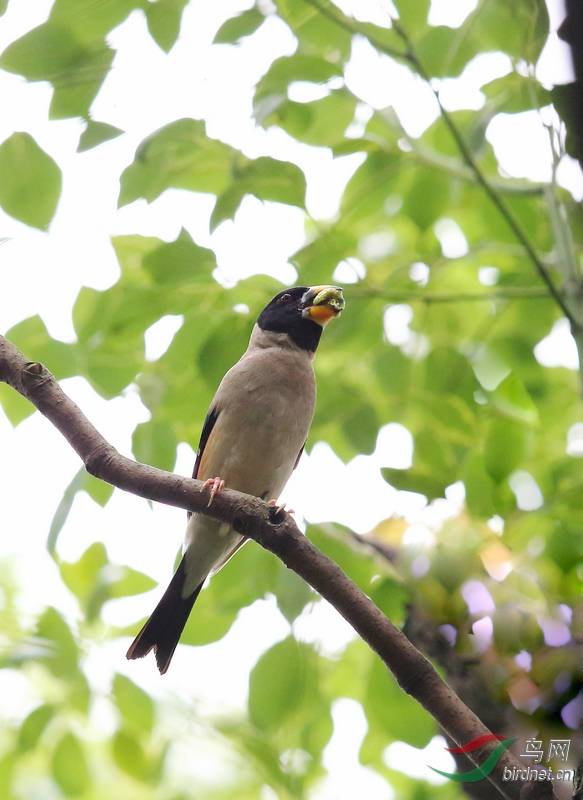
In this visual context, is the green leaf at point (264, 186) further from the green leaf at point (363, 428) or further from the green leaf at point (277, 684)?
the green leaf at point (277, 684)

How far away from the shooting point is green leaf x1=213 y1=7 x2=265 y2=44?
125 inches

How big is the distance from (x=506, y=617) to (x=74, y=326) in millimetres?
2403

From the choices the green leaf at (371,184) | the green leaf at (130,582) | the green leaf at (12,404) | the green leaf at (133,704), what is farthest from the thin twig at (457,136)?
the green leaf at (133,704)

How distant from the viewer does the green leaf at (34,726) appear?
3.48m

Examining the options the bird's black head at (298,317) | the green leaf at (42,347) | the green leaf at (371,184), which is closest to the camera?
the green leaf at (371,184)

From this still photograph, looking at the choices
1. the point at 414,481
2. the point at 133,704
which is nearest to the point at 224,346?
the point at 414,481

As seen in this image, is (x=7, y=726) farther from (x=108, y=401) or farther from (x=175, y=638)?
(x=108, y=401)

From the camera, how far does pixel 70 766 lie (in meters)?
3.58

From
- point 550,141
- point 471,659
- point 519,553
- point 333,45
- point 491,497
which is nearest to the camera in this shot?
point 471,659

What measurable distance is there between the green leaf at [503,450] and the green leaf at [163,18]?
2138 millimetres

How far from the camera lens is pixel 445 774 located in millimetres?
2334

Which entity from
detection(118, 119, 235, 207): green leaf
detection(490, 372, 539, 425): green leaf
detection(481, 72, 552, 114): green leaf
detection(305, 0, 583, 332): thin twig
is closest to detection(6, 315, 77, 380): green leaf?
detection(118, 119, 235, 207): green leaf

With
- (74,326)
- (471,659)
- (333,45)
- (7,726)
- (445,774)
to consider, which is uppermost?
(333,45)

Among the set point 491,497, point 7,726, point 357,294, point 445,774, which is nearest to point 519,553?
point 491,497
